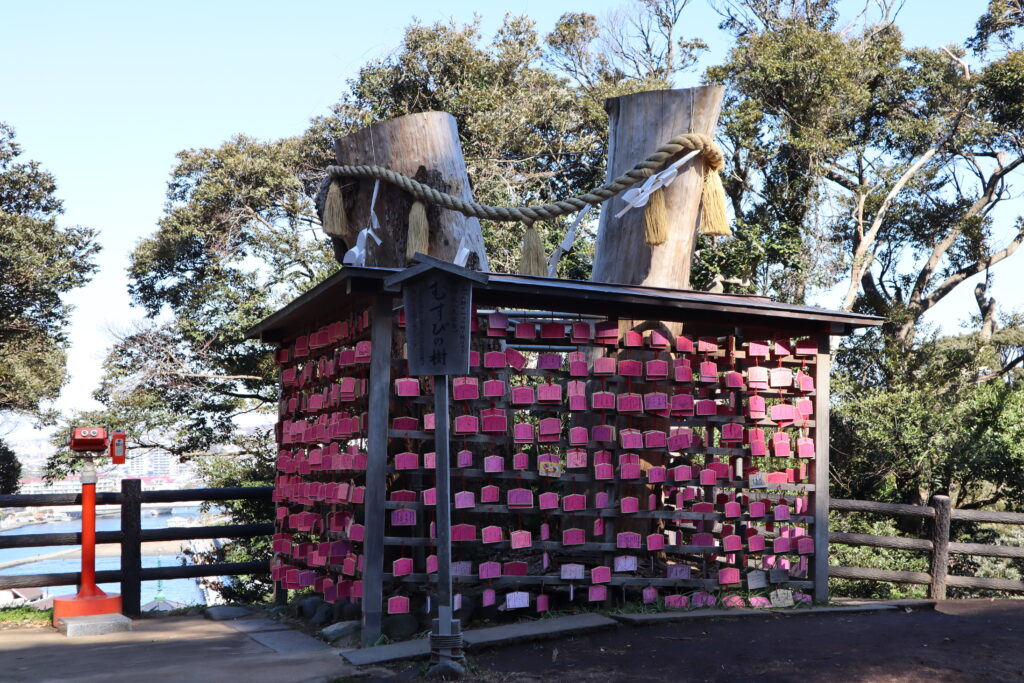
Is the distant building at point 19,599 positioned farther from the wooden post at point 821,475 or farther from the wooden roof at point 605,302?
the wooden post at point 821,475

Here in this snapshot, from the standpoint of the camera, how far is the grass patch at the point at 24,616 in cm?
734

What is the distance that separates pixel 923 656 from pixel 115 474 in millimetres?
19784

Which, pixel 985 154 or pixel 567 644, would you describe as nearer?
pixel 567 644

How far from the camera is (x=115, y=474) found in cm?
2169

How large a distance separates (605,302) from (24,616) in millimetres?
5152

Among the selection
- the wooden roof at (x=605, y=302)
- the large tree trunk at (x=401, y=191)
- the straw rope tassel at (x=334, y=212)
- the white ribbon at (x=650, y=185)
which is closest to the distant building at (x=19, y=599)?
the wooden roof at (x=605, y=302)

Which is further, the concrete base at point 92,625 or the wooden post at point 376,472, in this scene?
the concrete base at point 92,625

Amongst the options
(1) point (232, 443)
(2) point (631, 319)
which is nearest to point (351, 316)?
(2) point (631, 319)

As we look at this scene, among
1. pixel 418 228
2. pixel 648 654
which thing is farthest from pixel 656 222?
pixel 648 654

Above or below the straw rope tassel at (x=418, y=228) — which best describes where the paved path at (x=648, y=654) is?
below

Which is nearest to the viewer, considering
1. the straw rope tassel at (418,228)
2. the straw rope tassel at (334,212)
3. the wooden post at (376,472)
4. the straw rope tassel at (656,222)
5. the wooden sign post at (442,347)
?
the wooden sign post at (442,347)

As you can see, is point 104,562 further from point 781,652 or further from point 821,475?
point 781,652

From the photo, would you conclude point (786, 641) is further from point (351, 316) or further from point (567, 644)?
point (351, 316)

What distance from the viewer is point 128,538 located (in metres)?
7.87
